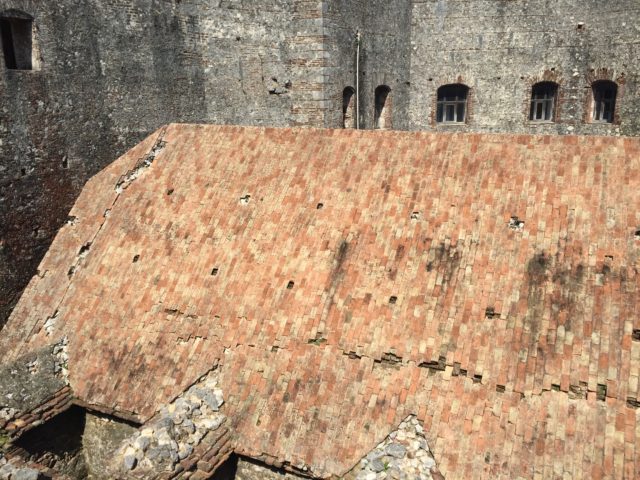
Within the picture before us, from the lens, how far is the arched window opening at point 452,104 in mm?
17938

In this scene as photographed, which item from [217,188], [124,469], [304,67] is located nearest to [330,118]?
[304,67]

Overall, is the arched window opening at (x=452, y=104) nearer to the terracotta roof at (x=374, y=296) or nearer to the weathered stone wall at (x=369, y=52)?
the weathered stone wall at (x=369, y=52)

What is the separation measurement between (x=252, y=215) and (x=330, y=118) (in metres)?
6.33

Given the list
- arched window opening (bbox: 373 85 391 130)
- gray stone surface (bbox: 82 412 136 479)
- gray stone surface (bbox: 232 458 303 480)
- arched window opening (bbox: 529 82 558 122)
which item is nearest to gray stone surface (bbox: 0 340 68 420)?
gray stone surface (bbox: 82 412 136 479)

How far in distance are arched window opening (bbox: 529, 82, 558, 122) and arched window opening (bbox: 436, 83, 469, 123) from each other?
2.01 meters

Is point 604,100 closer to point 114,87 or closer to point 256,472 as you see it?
point 114,87

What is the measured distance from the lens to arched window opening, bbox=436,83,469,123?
17938 mm

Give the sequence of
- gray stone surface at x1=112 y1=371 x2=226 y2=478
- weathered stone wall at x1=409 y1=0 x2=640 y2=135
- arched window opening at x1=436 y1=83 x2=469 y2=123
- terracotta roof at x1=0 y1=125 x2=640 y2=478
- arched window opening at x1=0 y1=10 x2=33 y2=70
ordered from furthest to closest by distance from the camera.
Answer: arched window opening at x1=436 y1=83 x2=469 y2=123
weathered stone wall at x1=409 y1=0 x2=640 y2=135
arched window opening at x1=0 y1=10 x2=33 y2=70
gray stone surface at x1=112 y1=371 x2=226 y2=478
terracotta roof at x1=0 y1=125 x2=640 y2=478

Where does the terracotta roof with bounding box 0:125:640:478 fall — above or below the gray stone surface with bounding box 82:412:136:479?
above

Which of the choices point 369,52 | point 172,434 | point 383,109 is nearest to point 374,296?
point 172,434

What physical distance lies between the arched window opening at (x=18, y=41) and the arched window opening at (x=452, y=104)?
12.1 m

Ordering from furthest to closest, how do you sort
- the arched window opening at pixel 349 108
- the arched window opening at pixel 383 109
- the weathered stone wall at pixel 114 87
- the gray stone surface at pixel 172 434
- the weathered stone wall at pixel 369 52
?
the arched window opening at pixel 383 109
the arched window opening at pixel 349 108
the weathered stone wall at pixel 369 52
the weathered stone wall at pixel 114 87
the gray stone surface at pixel 172 434

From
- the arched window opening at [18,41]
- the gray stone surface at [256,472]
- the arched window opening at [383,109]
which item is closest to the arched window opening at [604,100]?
the arched window opening at [383,109]

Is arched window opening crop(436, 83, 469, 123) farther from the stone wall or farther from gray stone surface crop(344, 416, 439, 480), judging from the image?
gray stone surface crop(344, 416, 439, 480)
